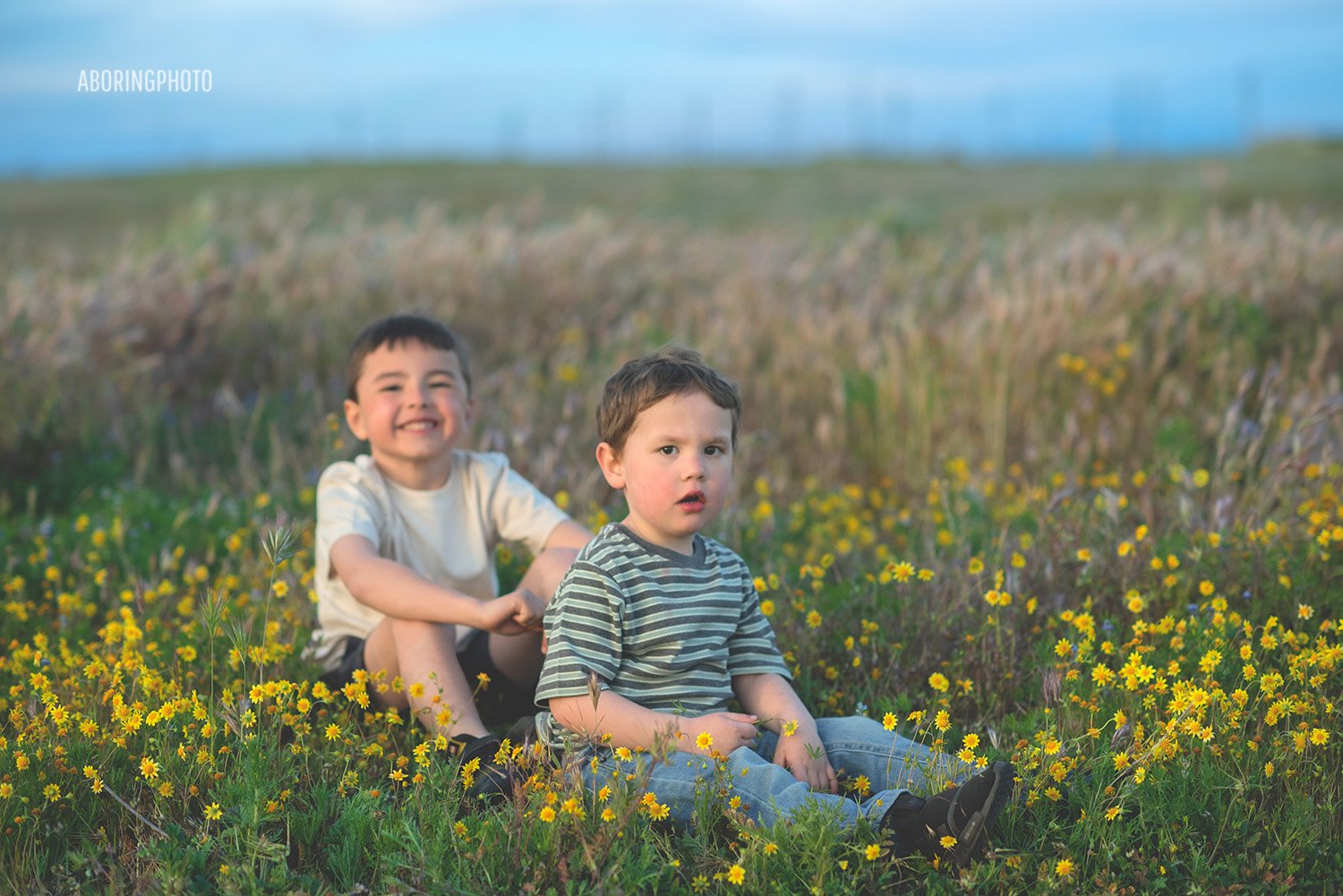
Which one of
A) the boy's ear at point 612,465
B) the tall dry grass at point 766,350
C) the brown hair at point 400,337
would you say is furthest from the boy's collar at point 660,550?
the tall dry grass at point 766,350

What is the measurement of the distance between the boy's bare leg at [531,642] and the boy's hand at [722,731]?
33.6 inches

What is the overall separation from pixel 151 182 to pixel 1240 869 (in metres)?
45.0


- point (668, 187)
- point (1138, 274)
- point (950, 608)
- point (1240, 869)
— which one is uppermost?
point (668, 187)

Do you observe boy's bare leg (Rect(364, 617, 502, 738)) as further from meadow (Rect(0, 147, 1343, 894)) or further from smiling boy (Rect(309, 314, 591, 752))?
meadow (Rect(0, 147, 1343, 894))

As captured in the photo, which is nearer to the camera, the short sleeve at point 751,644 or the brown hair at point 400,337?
the short sleeve at point 751,644

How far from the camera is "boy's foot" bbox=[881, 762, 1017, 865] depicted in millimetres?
2775

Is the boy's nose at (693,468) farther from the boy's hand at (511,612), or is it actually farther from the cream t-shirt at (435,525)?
the cream t-shirt at (435,525)

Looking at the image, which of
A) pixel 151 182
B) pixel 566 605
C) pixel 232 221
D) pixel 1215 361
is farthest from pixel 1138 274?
pixel 151 182

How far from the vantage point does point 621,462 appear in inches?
134

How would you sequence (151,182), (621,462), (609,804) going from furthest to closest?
1. (151,182)
2. (621,462)
3. (609,804)

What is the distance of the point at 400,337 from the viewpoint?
411cm

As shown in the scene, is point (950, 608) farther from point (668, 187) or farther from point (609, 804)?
point (668, 187)

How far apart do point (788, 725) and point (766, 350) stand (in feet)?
15.8

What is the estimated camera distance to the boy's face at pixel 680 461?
3217mm
